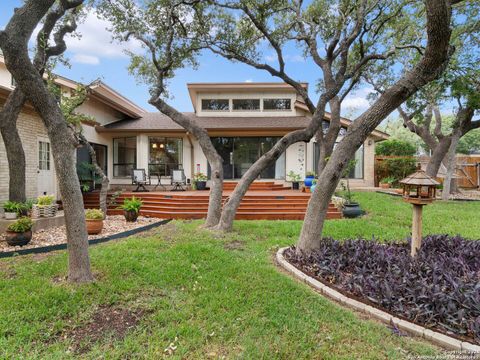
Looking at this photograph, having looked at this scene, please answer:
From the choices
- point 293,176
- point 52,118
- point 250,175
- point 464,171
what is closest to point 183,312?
point 52,118

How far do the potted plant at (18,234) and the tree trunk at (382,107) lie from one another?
5787 millimetres

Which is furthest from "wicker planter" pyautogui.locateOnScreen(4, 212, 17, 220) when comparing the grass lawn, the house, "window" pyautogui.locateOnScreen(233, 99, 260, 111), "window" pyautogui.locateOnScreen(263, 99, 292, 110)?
"window" pyautogui.locateOnScreen(263, 99, 292, 110)

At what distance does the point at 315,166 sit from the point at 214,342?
43.9ft

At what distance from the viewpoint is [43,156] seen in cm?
1001

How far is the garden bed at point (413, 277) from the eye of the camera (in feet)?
9.86

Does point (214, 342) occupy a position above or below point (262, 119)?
below

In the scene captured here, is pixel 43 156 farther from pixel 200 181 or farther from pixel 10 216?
pixel 200 181

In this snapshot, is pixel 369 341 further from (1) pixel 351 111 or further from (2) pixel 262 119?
(1) pixel 351 111

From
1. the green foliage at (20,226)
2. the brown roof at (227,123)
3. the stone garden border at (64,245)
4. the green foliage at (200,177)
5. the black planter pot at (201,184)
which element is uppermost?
the brown roof at (227,123)

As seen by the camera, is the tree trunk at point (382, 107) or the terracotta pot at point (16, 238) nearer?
the tree trunk at point (382, 107)

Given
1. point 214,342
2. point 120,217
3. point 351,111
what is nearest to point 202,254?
point 214,342

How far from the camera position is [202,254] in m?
5.14

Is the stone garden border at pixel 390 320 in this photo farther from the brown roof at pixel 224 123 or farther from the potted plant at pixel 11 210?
the brown roof at pixel 224 123

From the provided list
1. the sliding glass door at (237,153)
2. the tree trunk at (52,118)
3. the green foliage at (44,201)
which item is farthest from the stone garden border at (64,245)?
the sliding glass door at (237,153)
